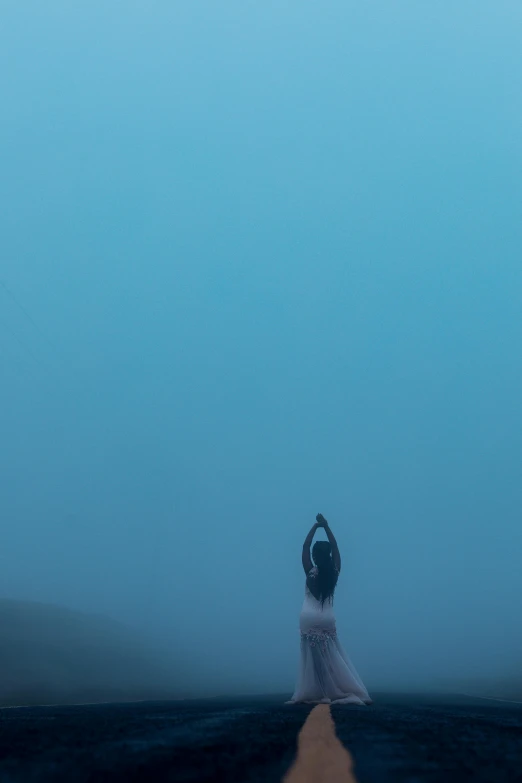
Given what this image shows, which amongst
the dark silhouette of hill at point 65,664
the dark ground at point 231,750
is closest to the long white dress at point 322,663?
the dark ground at point 231,750

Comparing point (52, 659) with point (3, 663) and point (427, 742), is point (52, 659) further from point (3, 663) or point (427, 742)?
point (427, 742)

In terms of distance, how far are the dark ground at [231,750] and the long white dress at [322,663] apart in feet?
11.4

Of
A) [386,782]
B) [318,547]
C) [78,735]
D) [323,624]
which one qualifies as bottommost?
[386,782]

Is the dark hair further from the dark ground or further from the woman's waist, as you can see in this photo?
the dark ground

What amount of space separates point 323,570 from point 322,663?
90 cm

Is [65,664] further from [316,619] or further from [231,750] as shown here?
[231,750]

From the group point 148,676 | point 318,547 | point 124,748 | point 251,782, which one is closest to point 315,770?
point 251,782

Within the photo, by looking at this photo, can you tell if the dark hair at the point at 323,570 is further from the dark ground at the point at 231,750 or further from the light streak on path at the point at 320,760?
the light streak on path at the point at 320,760

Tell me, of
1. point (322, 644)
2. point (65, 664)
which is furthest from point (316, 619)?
point (65, 664)

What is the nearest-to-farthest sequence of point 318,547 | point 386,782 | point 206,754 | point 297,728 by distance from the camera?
point 386,782 → point 206,754 → point 297,728 → point 318,547

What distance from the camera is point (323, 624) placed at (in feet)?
24.3

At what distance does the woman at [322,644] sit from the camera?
7.27 metres

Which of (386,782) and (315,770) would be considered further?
(315,770)

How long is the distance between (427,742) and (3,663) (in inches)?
606
